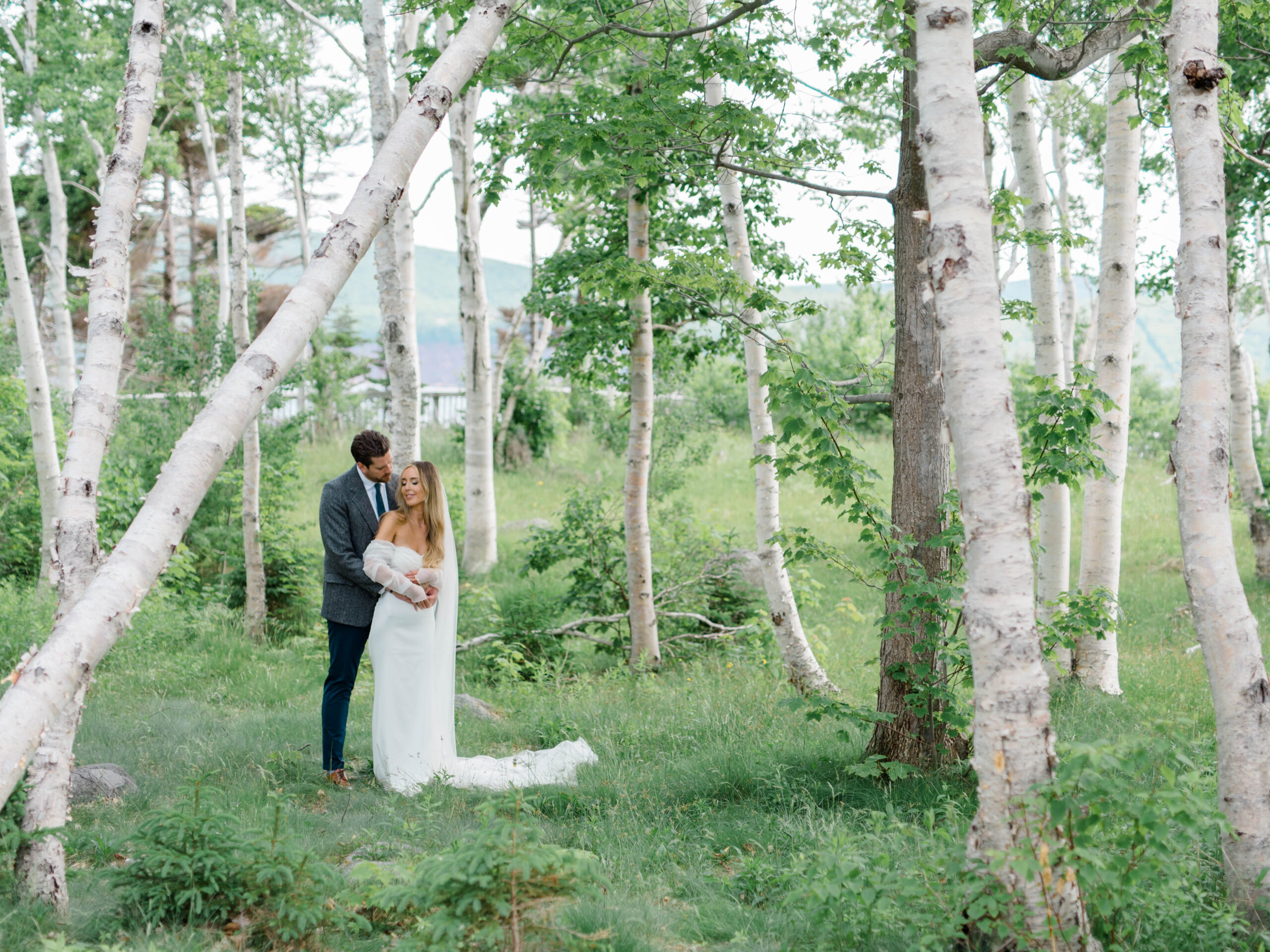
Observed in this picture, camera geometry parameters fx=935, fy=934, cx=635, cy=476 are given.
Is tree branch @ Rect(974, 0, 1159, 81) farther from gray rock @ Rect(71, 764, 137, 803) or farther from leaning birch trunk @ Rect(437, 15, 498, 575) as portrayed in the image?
leaning birch trunk @ Rect(437, 15, 498, 575)

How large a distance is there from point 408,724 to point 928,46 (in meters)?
4.37

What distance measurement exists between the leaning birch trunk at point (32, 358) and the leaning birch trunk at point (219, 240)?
2426mm

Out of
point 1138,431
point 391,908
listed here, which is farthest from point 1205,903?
point 1138,431

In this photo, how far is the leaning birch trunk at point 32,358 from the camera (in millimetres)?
9977

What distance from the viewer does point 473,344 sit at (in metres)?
13.7

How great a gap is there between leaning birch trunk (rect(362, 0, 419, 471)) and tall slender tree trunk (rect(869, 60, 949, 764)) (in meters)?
5.30

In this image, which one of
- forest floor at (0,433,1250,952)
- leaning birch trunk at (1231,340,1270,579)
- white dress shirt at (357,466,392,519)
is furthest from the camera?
leaning birch trunk at (1231,340,1270,579)

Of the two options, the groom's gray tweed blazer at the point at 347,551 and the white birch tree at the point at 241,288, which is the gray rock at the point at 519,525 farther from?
the groom's gray tweed blazer at the point at 347,551

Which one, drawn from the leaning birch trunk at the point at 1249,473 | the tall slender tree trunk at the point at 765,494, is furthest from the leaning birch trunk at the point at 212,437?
the leaning birch trunk at the point at 1249,473

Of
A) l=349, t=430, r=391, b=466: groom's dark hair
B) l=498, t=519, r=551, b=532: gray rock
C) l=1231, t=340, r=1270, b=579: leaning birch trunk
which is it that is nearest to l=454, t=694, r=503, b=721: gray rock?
l=349, t=430, r=391, b=466: groom's dark hair

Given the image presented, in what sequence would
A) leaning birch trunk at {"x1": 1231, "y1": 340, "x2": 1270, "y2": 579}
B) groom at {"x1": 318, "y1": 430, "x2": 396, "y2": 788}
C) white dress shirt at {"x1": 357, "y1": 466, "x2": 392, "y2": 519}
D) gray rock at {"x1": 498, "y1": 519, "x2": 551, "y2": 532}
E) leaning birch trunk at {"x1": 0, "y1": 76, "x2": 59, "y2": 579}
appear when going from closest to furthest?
groom at {"x1": 318, "y1": 430, "x2": 396, "y2": 788}
white dress shirt at {"x1": 357, "y1": 466, "x2": 392, "y2": 519}
leaning birch trunk at {"x1": 0, "y1": 76, "x2": 59, "y2": 579}
leaning birch trunk at {"x1": 1231, "y1": 340, "x2": 1270, "y2": 579}
gray rock at {"x1": 498, "y1": 519, "x2": 551, "y2": 532}

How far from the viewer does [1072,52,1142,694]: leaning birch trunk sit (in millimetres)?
7016

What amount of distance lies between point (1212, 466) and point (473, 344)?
453 inches

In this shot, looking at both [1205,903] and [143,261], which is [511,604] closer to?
[1205,903]
